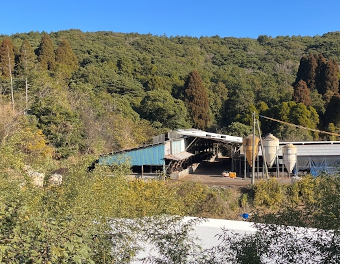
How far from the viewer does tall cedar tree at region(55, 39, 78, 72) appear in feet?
132

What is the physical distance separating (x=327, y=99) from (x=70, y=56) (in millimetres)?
31591

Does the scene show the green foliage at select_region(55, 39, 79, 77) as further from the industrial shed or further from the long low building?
the long low building

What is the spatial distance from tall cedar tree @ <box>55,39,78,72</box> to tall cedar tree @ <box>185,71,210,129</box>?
1524 cm

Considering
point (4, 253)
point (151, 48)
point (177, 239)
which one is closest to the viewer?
point (4, 253)

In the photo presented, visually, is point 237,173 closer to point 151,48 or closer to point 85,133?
point 85,133

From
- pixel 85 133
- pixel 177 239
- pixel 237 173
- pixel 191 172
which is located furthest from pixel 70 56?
pixel 177 239

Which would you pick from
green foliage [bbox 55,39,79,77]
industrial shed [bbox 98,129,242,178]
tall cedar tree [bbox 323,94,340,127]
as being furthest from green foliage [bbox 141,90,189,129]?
tall cedar tree [bbox 323,94,340,127]

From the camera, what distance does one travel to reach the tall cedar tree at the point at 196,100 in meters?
36.9

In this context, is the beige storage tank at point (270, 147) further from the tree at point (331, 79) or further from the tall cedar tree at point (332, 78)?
the tall cedar tree at point (332, 78)

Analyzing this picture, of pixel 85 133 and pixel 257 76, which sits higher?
pixel 257 76

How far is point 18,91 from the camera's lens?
24.1 metres

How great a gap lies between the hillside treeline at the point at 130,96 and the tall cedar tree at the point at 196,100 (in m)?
0.12

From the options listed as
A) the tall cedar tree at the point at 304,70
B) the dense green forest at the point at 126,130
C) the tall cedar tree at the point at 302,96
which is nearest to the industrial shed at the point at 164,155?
the dense green forest at the point at 126,130

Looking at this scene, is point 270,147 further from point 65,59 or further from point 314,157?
point 65,59
